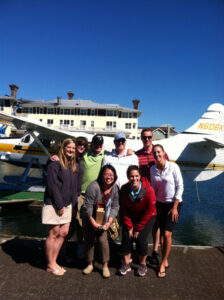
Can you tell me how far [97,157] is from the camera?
3.03 m

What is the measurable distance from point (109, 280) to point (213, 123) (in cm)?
795

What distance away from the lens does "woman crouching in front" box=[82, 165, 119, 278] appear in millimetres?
2510

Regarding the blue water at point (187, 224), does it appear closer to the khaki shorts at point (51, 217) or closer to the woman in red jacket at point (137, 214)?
the woman in red jacket at point (137, 214)

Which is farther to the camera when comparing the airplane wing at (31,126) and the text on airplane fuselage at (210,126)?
the text on airplane fuselage at (210,126)

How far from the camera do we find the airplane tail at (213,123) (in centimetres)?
841

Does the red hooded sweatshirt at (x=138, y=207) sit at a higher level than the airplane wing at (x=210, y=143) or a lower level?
lower

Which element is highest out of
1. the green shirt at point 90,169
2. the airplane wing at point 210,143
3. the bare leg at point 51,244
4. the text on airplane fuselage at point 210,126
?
the text on airplane fuselage at point 210,126

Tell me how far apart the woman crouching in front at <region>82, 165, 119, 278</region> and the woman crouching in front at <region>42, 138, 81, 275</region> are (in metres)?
0.23

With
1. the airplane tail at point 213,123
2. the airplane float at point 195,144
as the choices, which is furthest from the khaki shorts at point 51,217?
the airplane tail at point 213,123

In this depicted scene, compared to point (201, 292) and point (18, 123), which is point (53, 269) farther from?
point (18, 123)

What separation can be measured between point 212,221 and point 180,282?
5.42m

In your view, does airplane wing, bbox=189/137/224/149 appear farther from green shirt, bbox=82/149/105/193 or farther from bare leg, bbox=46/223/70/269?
bare leg, bbox=46/223/70/269

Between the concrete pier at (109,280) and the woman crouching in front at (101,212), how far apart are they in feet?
0.68

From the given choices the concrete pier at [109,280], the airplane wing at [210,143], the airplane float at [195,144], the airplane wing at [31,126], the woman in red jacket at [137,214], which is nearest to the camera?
the concrete pier at [109,280]
